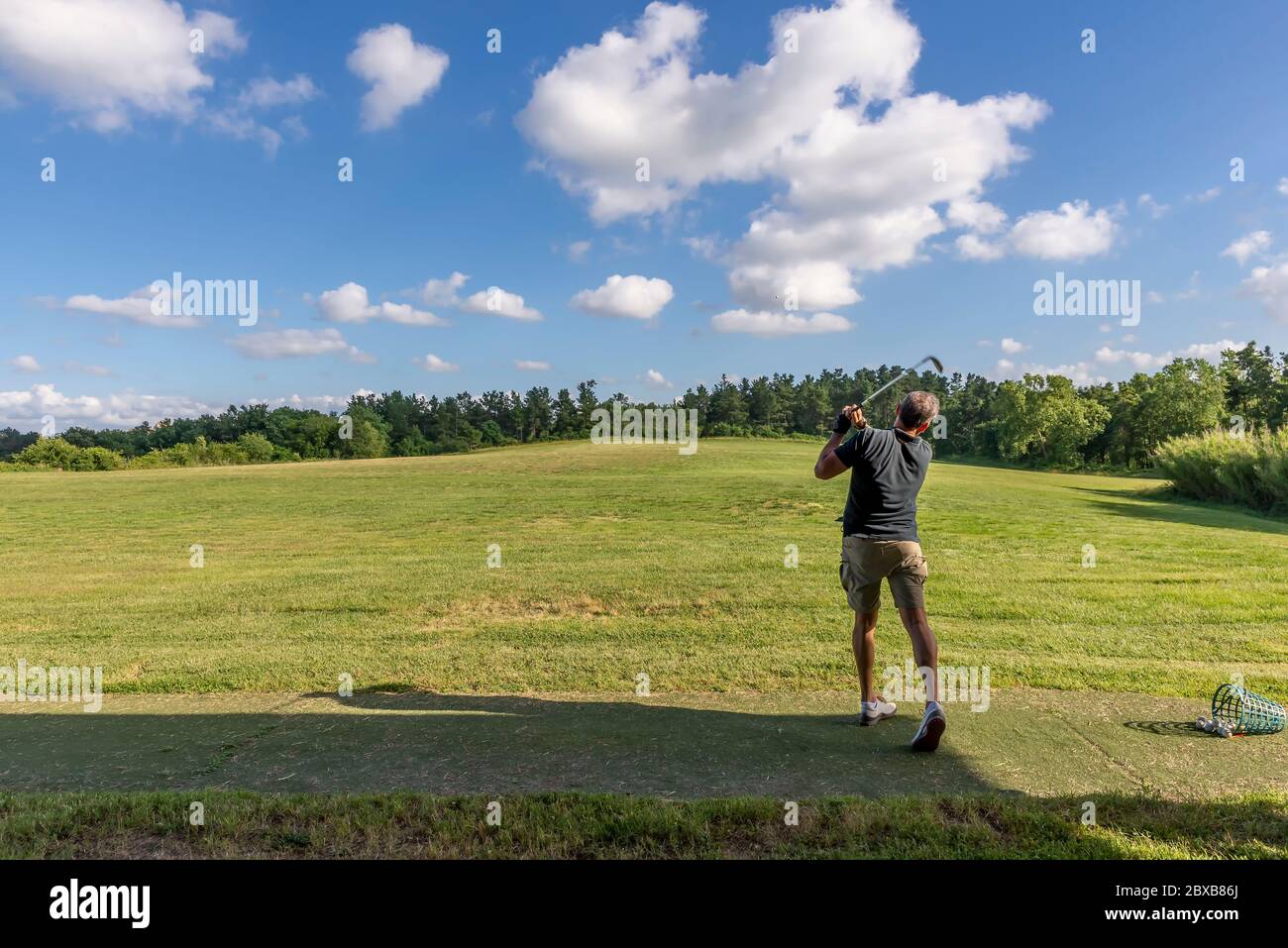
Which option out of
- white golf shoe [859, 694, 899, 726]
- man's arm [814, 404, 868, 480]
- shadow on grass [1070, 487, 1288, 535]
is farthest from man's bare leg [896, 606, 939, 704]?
shadow on grass [1070, 487, 1288, 535]

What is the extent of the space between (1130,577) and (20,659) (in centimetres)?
1659

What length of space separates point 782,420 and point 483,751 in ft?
339

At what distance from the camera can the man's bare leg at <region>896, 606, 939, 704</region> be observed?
480 cm

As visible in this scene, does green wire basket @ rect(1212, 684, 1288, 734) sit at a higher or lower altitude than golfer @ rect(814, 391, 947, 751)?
lower

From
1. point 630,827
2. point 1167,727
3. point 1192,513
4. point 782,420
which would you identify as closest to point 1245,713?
point 1167,727

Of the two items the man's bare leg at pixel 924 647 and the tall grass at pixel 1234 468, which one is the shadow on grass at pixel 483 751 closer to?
the man's bare leg at pixel 924 647

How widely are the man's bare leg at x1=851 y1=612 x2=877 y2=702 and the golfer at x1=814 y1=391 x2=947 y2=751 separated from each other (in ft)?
0.20

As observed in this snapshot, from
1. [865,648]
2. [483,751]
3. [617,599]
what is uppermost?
[865,648]

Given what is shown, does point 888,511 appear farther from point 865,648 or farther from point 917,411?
point 865,648

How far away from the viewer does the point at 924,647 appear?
489cm

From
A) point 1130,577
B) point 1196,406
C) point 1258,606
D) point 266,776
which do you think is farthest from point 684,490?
point 1196,406

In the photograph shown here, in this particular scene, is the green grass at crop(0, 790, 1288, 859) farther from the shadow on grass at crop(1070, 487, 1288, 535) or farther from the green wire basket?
the shadow on grass at crop(1070, 487, 1288, 535)

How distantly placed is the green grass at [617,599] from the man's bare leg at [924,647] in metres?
1.82

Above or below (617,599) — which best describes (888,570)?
above
